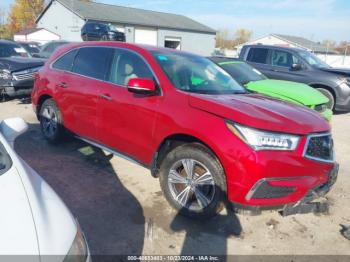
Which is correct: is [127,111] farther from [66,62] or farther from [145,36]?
[145,36]

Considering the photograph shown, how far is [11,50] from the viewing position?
10070 millimetres

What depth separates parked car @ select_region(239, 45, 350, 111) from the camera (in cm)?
969

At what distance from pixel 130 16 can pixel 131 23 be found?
302 centimetres

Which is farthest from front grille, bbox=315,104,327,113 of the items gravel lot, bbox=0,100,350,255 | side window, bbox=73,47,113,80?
side window, bbox=73,47,113,80

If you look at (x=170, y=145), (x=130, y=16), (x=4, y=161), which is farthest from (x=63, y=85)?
(x=130, y=16)

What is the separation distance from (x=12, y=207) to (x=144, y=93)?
7.33 ft

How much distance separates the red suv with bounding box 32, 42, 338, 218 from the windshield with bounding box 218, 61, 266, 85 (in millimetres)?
2896

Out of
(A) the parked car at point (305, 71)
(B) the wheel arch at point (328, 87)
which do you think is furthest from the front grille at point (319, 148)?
(B) the wheel arch at point (328, 87)

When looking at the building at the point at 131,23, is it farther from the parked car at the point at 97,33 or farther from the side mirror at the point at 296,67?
the side mirror at the point at 296,67

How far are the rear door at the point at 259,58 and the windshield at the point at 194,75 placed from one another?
19.9 ft

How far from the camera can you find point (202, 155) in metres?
3.32

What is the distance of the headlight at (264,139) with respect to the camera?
3.04 metres

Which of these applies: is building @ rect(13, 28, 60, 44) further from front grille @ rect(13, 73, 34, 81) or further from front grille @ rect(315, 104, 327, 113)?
front grille @ rect(315, 104, 327, 113)

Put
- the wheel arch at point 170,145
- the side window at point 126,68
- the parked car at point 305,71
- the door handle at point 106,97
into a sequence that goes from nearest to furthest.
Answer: the wheel arch at point 170,145 → the side window at point 126,68 → the door handle at point 106,97 → the parked car at point 305,71
